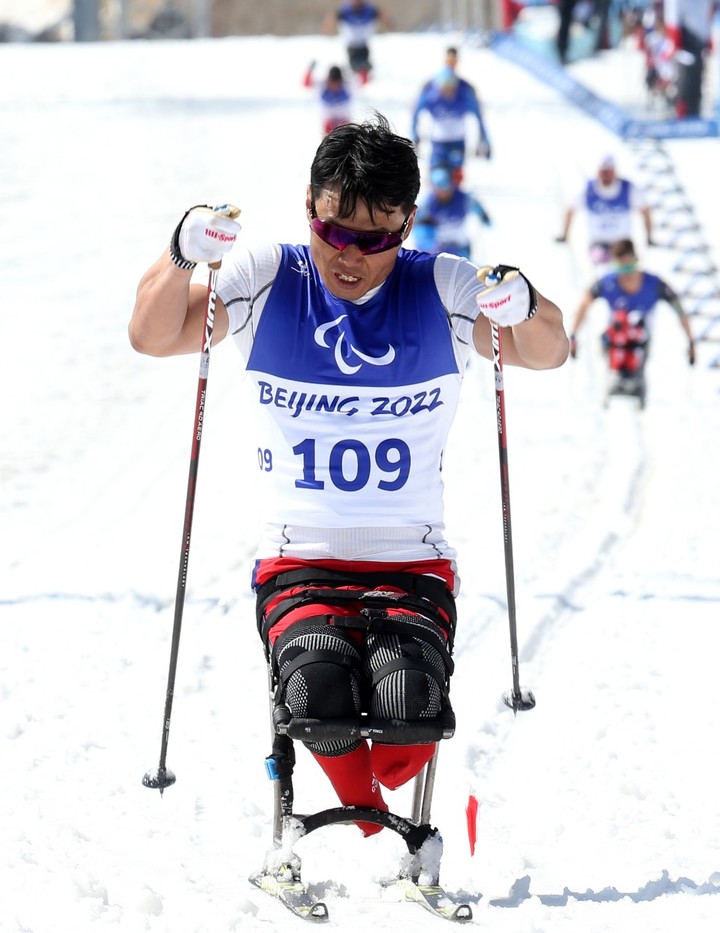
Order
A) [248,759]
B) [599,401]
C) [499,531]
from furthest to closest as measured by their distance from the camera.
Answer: [599,401] → [499,531] → [248,759]

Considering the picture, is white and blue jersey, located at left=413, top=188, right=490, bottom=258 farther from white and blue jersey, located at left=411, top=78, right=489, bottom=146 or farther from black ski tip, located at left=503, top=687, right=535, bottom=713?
black ski tip, located at left=503, top=687, right=535, bottom=713

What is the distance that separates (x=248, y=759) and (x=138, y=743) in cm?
37

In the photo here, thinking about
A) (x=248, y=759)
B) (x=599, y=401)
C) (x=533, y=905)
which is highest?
(x=599, y=401)

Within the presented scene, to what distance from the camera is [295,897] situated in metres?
3.24

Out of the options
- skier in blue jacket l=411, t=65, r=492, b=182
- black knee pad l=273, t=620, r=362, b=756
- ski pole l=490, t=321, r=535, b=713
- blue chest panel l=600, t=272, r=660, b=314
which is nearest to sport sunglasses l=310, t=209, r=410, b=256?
ski pole l=490, t=321, r=535, b=713

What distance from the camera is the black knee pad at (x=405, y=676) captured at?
302cm

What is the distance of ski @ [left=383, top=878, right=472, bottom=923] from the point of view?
10.6 feet

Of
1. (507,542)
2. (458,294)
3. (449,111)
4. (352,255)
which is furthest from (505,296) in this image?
(449,111)

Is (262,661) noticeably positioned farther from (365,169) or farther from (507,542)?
(365,169)

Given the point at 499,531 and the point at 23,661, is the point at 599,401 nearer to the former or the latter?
the point at 499,531

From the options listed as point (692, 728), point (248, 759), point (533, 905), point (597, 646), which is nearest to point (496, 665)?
point (597, 646)

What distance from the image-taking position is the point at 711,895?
3396 millimetres

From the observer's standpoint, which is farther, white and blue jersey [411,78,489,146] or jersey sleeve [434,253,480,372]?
white and blue jersey [411,78,489,146]

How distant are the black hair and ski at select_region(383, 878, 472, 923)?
5.58ft
